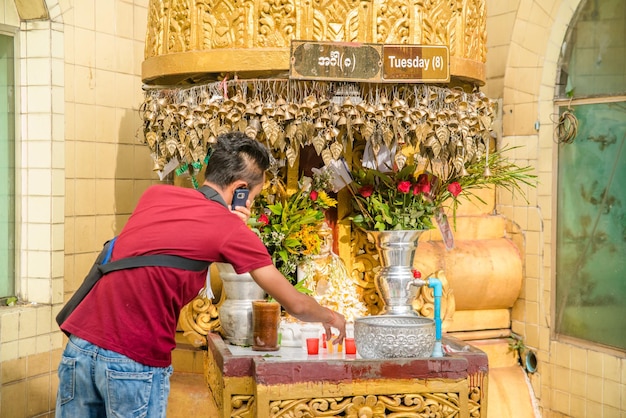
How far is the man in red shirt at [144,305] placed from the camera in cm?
305

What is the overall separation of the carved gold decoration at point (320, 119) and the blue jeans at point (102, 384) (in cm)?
171

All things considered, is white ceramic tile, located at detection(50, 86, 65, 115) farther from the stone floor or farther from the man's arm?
the man's arm

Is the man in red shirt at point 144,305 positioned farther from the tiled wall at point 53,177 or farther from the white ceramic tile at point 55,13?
the white ceramic tile at point 55,13

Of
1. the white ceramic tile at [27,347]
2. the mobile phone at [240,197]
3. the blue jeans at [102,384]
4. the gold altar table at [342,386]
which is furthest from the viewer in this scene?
the white ceramic tile at [27,347]

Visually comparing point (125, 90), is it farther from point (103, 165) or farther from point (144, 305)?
point (144, 305)

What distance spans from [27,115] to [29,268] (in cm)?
93

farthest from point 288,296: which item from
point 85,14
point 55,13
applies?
point 85,14

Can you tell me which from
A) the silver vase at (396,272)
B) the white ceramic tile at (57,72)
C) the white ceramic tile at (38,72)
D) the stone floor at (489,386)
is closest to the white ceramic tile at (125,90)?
the white ceramic tile at (57,72)

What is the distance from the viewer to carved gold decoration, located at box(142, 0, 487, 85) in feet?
15.1

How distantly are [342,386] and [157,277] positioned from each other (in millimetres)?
1365

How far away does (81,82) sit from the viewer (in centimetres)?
570

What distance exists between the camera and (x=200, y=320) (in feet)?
16.2

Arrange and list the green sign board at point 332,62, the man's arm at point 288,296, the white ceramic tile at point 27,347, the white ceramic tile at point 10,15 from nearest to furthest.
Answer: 1. the man's arm at point 288,296
2. the green sign board at point 332,62
3. the white ceramic tile at point 27,347
4. the white ceramic tile at point 10,15

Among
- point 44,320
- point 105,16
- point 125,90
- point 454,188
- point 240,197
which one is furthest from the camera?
point 125,90
